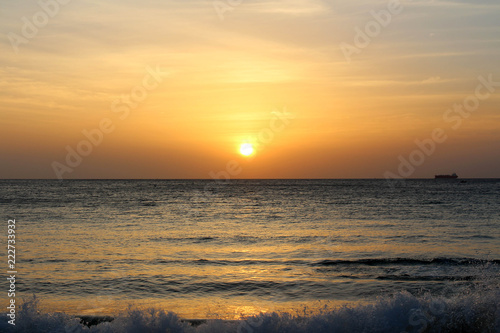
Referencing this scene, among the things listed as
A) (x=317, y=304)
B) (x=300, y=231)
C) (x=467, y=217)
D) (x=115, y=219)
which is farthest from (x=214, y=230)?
(x=467, y=217)

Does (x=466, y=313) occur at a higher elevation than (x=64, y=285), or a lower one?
lower

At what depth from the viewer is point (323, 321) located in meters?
11.9

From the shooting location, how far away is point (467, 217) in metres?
39.5

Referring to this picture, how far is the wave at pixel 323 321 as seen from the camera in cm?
1158

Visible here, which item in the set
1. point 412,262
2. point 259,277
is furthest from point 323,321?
point 412,262

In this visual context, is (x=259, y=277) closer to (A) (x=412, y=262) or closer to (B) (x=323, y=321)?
(B) (x=323, y=321)

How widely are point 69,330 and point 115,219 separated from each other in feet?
92.5

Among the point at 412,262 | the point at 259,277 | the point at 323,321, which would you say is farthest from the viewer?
the point at 412,262

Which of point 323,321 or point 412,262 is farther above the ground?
point 412,262

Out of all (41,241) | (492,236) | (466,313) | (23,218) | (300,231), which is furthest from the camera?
(23,218)

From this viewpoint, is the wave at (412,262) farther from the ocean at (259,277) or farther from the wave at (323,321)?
the wave at (323,321)

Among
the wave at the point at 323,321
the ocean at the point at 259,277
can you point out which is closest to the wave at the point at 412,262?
the ocean at the point at 259,277

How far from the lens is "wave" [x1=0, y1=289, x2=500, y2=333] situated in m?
11.6

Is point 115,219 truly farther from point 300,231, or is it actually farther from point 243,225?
point 300,231
